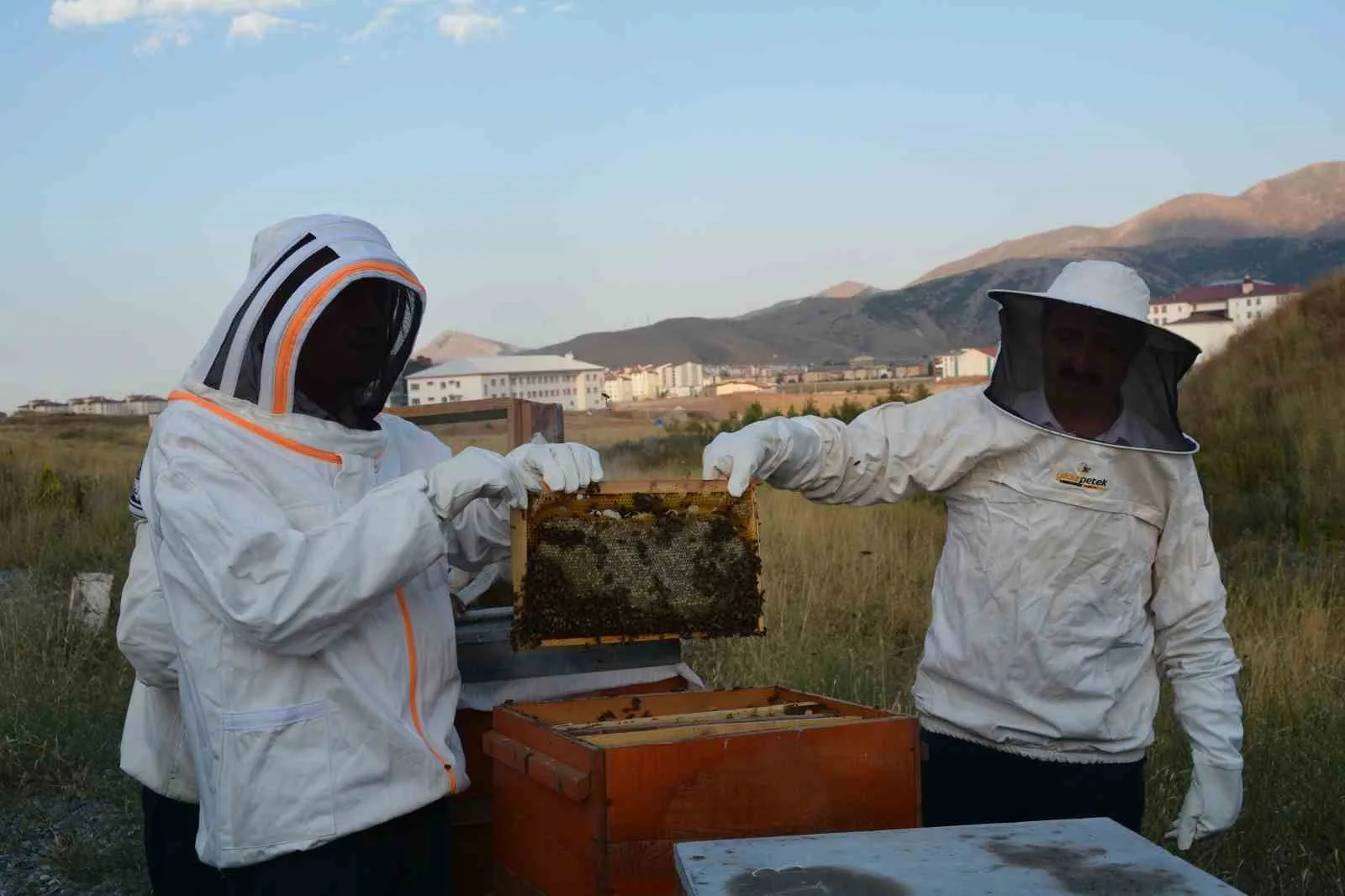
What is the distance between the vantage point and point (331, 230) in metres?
2.85

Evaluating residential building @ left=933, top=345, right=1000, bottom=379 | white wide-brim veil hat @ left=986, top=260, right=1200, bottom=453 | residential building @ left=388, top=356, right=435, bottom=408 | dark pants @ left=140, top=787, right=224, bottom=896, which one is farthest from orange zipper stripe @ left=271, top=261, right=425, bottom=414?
residential building @ left=933, top=345, right=1000, bottom=379

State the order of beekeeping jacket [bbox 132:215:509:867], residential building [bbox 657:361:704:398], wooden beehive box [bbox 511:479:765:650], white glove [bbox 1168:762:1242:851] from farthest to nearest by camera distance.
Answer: residential building [bbox 657:361:704:398]
white glove [bbox 1168:762:1242:851]
wooden beehive box [bbox 511:479:765:650]
beekeeping jacket [bbox 132:215:509:867]

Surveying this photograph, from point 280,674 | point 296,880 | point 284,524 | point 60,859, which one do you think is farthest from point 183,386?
point 60,859

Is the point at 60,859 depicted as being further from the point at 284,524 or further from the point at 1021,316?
the point at 1021,316

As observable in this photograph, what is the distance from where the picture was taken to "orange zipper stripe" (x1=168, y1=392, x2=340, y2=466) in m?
2.67

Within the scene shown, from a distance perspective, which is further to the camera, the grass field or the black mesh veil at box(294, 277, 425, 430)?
the grass field

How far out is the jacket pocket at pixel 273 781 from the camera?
2525 mm

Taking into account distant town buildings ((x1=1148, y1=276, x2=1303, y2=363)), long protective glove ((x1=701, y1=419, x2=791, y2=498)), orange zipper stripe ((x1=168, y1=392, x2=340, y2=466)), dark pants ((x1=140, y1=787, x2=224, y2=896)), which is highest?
distant town buildings ((x1=1148, y1=276, x2=1303, y2=363))

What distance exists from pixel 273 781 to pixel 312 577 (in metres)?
0.45

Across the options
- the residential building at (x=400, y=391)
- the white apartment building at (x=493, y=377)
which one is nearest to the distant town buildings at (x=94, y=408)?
the white apartment building at (x=493, y=377)

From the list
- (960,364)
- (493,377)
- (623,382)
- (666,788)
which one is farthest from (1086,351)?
(960,364)

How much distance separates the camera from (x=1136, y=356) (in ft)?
10.9

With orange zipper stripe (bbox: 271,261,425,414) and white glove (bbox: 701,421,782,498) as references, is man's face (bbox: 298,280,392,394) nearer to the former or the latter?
orange zipper stripe (bbox: 271,261,425,414)

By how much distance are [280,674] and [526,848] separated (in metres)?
A: 0.72
